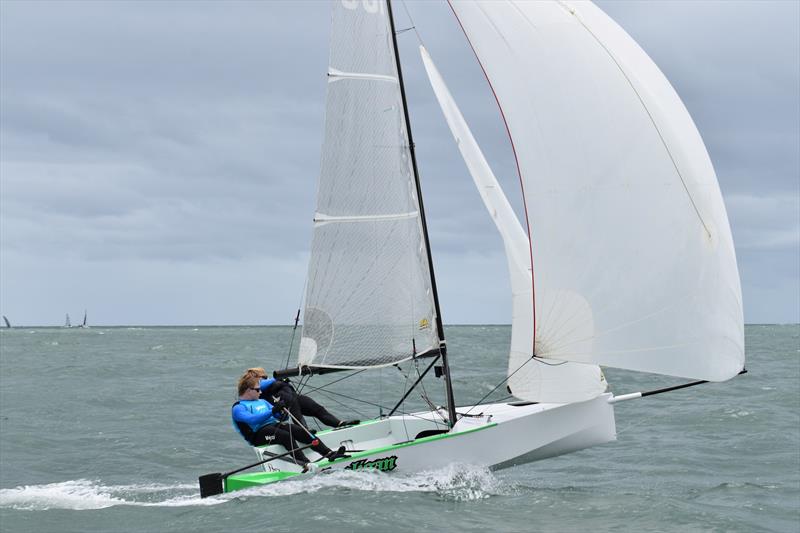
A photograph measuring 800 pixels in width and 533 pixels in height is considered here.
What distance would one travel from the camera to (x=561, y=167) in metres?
8.23

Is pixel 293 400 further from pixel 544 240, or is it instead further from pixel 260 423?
pixel 544 240

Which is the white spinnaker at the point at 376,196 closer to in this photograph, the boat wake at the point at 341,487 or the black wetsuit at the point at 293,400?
the black wetsuit at the point at 293,400

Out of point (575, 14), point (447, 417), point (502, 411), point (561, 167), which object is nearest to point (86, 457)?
point (447, 417)

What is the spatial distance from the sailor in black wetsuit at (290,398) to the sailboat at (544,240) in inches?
6.7

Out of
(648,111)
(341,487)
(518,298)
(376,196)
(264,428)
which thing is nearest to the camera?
(648,111)

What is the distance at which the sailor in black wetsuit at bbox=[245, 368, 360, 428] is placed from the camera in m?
9.51

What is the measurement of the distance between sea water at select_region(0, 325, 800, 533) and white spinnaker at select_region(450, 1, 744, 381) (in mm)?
1559

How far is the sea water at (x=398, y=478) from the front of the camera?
808 centimetres

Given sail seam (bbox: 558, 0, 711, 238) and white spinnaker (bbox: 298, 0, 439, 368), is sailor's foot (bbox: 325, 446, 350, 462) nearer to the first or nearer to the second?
white spinnaker (bbox: 298, 0, 439, 368)

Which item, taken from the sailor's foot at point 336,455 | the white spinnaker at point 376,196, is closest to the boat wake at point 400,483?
the sailor's foot at point 336,455

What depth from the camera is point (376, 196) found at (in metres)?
9.51

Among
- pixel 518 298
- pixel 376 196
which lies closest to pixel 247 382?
pixel 376 196

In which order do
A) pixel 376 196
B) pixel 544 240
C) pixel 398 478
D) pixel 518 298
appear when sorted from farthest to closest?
pixel 518 298
pixel 376 196
pixel 398 478
pixel 544 240

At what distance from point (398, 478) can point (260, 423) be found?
A: 5.26ft
